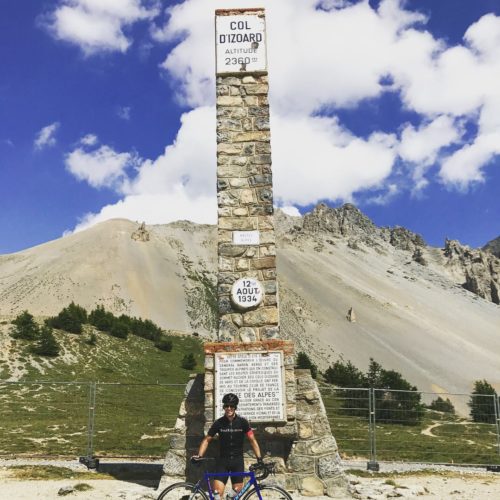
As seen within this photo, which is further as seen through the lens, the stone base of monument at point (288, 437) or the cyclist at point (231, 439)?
the stone base of monument at point (288, 437)

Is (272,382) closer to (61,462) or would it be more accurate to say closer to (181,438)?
(181,438)

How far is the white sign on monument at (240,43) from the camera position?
10.1 metres

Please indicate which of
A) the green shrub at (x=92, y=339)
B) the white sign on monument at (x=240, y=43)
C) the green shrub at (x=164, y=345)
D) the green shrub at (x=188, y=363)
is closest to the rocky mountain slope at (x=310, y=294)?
the green shrub at (x=164, y=345)

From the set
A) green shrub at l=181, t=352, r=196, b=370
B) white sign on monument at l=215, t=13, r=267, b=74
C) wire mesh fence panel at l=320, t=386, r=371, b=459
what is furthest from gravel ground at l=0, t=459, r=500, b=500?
green shrub at l=181, t=352, r=196, b=370

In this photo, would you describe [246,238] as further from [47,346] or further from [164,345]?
[164,345]

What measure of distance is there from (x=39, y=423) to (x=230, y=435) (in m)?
15.8

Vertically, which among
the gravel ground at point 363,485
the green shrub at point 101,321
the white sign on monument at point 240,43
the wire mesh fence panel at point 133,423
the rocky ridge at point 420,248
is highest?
the rocky ridge at point 420,248

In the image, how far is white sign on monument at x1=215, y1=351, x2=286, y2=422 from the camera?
8438 mm

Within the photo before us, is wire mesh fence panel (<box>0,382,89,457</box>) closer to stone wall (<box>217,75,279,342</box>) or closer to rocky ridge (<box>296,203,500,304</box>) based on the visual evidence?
stone wall (<box>217,75,279,342</box>)

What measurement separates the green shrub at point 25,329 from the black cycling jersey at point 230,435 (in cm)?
3841

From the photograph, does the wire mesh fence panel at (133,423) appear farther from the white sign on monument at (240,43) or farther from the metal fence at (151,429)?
the white sign on monument at (240,43)

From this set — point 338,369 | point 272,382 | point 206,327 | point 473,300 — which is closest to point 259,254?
point 272,382

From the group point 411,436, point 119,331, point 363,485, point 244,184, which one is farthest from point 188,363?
point 244,184

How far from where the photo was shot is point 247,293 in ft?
30.0
